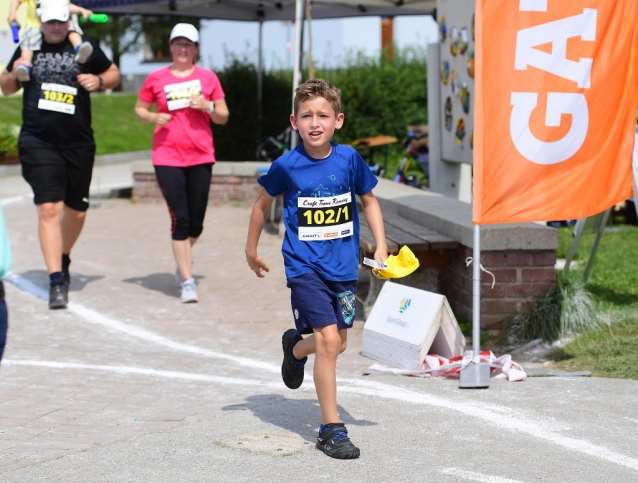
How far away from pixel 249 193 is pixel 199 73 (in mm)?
5717

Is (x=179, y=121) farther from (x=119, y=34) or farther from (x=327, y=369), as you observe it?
(x=119, y=34)

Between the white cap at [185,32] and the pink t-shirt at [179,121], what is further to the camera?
the pink t-shirt at [179,121]

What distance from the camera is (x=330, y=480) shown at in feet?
13.5

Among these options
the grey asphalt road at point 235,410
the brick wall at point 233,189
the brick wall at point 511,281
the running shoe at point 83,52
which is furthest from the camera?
the brick wall at point 233,189

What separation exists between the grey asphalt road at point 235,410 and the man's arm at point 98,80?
1.75m

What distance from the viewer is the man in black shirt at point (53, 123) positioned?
7.98 metres

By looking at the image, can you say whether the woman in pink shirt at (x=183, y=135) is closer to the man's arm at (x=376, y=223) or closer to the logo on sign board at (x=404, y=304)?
the logo on sign board at (x=404, y=304)

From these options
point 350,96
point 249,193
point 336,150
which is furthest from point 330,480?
point 350,96

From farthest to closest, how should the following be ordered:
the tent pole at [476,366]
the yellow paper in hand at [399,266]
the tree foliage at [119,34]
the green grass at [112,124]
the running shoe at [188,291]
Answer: the tree foliage at [119,34]
the green grass at [112,124]
the running shoe at [188,291]
the tent pole at [476,366]
the yellow paper in hand at [399,266]

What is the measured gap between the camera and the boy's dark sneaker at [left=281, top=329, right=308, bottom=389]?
502 centimetres

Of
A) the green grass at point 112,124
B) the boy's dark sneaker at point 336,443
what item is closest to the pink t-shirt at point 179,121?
the boy's dark sneaker at point 336,443

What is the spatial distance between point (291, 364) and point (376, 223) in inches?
33.0

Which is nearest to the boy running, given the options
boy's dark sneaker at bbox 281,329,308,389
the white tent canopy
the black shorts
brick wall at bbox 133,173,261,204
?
boy's dark sneaker at bbox 281,329,308,389

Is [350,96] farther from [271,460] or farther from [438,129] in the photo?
[271,460]
